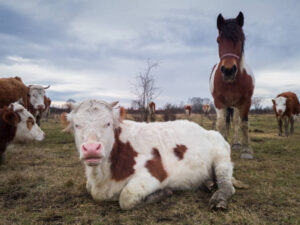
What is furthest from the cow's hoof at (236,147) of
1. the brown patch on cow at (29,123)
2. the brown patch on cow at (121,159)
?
the brown patch on cow at (29,123)

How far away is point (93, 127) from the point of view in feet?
9.91

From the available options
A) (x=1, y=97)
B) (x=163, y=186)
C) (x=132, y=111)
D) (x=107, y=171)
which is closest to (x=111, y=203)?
(x=107, y=171)

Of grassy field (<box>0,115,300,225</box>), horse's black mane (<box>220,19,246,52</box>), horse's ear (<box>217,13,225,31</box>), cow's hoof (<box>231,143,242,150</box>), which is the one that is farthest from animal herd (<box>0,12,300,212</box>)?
cow's hoof (<box>231,143,242,150</box>)

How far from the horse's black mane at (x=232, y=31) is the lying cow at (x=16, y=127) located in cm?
510

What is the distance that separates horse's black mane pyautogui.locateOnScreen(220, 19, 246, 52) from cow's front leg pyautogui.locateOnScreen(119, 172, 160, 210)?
3.96 metres

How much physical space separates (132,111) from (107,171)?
1311 centimetres

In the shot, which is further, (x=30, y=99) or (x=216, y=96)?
(x=30, y=99)

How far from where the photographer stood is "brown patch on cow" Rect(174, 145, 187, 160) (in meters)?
3.78

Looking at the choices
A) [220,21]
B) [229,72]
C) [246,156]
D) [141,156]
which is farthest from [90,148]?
[246,156]

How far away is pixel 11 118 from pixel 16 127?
1.22 feet

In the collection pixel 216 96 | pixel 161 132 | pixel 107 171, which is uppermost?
pixel 216 96

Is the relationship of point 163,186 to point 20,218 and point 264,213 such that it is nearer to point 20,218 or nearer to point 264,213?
point 264,213

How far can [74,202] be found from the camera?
3529mm

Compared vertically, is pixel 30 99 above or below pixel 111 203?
above
